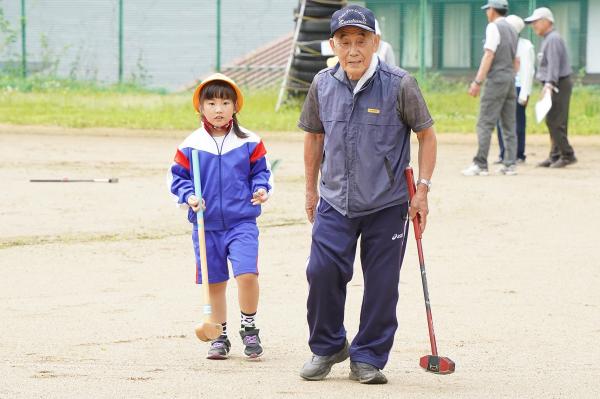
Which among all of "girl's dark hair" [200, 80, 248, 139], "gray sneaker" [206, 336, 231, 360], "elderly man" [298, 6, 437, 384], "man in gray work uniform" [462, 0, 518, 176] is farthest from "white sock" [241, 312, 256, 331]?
"man in gray work uniform" [462, 0, 518, 176]

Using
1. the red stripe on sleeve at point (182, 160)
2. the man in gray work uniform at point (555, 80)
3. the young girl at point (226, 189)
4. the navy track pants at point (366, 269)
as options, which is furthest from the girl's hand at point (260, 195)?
the man in gray work uniform at point (555, 80)

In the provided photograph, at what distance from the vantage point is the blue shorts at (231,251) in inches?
267

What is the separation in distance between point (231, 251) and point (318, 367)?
32.7 inches

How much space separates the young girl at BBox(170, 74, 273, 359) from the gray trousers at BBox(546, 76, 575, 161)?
32.9 feet

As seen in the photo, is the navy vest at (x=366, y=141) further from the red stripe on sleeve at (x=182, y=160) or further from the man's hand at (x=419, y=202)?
the red stripe on sleeve at (x=182, y=160)

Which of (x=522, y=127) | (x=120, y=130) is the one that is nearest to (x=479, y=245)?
(x=522, y=127)

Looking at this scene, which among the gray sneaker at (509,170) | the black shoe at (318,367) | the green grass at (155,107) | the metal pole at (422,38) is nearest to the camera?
the black shoe at (318,367)

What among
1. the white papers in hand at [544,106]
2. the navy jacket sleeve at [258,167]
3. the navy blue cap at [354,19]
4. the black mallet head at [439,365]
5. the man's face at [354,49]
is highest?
the navy blue cap at [354,19]

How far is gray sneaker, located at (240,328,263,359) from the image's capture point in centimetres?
684

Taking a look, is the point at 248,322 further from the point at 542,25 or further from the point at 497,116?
the point at 542,25

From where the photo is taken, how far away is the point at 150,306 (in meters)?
8.24

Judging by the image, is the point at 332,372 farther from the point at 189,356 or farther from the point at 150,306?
the point at 150,306

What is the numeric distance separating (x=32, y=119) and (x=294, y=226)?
10722 mm

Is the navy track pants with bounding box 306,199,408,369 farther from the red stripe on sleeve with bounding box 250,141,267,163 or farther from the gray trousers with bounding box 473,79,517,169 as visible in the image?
the gray trousers with bounding box 473,79,517,169
